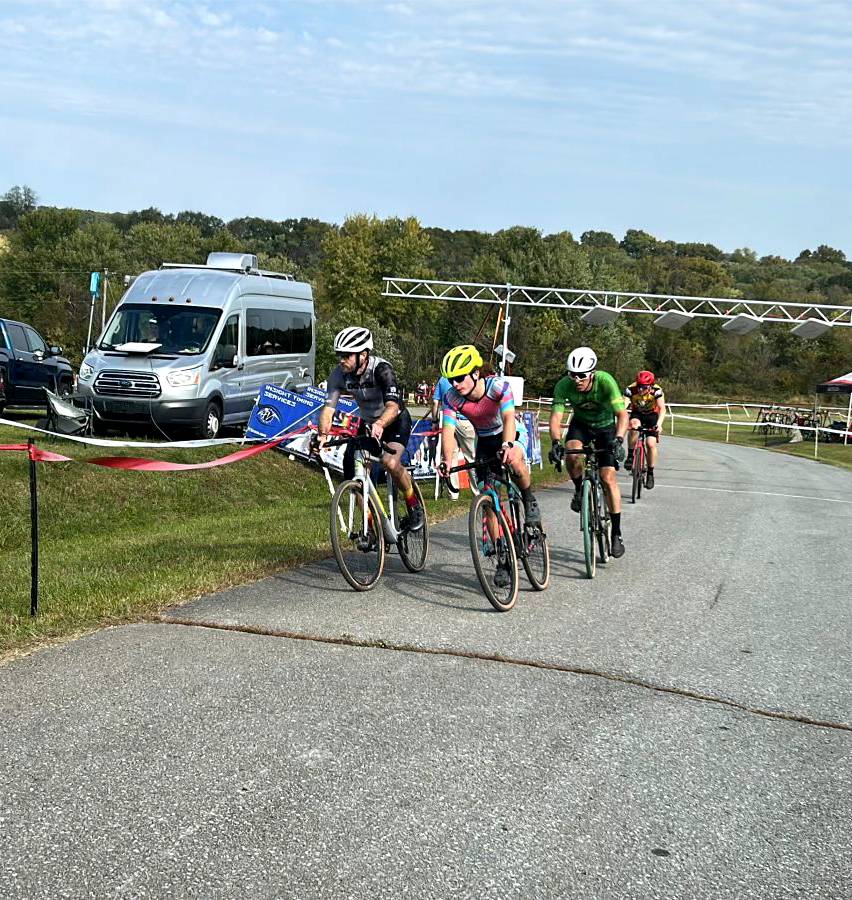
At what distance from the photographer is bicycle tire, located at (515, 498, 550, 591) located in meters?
8.77

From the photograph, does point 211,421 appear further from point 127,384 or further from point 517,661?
point 517,661

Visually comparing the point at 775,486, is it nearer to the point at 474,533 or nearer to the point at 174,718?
the point at 474,533

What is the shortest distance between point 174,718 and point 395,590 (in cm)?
358

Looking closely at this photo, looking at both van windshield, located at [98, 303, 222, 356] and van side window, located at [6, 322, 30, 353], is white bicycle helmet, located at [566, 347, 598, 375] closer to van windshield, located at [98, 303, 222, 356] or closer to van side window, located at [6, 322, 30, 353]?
van windshield, located at [98, 303, 222, 356]

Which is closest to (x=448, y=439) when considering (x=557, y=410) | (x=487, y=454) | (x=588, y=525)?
(x=487, y=454)

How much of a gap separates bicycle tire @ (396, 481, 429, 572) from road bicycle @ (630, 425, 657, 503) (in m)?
8.45

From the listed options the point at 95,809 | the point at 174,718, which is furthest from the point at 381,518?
the point at 95,809

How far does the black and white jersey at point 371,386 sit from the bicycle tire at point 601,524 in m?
2.34

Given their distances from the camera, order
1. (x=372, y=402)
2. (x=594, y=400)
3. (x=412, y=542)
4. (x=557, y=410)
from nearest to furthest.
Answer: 1. (x=372, y=402)
2. (x=412, y=542)
3. (x=557, y=410)
4. (x=594, y=400)

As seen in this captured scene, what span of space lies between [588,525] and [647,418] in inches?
323

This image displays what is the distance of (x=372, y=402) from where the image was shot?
9.14 metres

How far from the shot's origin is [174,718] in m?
5.17

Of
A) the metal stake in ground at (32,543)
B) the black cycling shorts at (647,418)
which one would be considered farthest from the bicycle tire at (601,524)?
the black cycling shorts at (647,418)

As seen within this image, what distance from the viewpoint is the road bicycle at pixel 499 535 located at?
7.97 meters
